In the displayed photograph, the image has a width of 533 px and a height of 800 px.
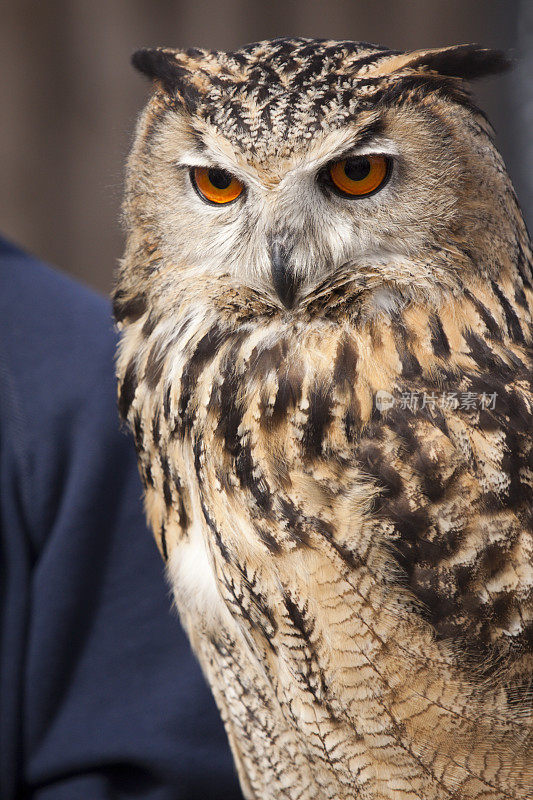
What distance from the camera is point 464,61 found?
2.08ft

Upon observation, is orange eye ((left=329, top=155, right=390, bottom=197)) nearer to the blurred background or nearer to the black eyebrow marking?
the black eyebrow marking

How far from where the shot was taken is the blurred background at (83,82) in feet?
5.85

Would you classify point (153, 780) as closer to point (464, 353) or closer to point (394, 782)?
point (394, 782)

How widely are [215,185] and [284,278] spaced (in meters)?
0.14

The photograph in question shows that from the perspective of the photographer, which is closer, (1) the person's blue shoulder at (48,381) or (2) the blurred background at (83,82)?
(1) the person's blue shoulder at (48,381)

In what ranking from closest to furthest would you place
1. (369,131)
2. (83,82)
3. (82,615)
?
(369,131) < (82,615) < (83,82)

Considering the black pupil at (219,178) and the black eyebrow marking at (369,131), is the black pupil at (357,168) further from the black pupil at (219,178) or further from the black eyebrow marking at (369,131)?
the black pupil at (219,178)

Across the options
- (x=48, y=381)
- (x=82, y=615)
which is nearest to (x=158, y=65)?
(x=48, y=381)

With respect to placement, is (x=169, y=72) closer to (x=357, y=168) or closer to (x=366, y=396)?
(x=357, y=168)

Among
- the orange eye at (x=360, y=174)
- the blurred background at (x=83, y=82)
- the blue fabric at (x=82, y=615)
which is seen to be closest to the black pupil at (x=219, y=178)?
the orange eye at (x=360, y=174)

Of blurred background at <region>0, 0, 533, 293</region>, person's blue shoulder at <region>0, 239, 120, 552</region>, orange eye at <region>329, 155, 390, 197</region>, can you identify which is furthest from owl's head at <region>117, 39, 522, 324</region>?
blurred background at <region>0, 0, 533, 293</region>

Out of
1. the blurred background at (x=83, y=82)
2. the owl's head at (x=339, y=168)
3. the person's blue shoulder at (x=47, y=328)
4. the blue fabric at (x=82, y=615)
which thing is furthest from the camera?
the blurred background at (x=83, y=82)

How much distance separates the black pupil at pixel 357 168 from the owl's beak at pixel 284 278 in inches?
3.6

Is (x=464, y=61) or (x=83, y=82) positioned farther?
(x=83, y=82)
